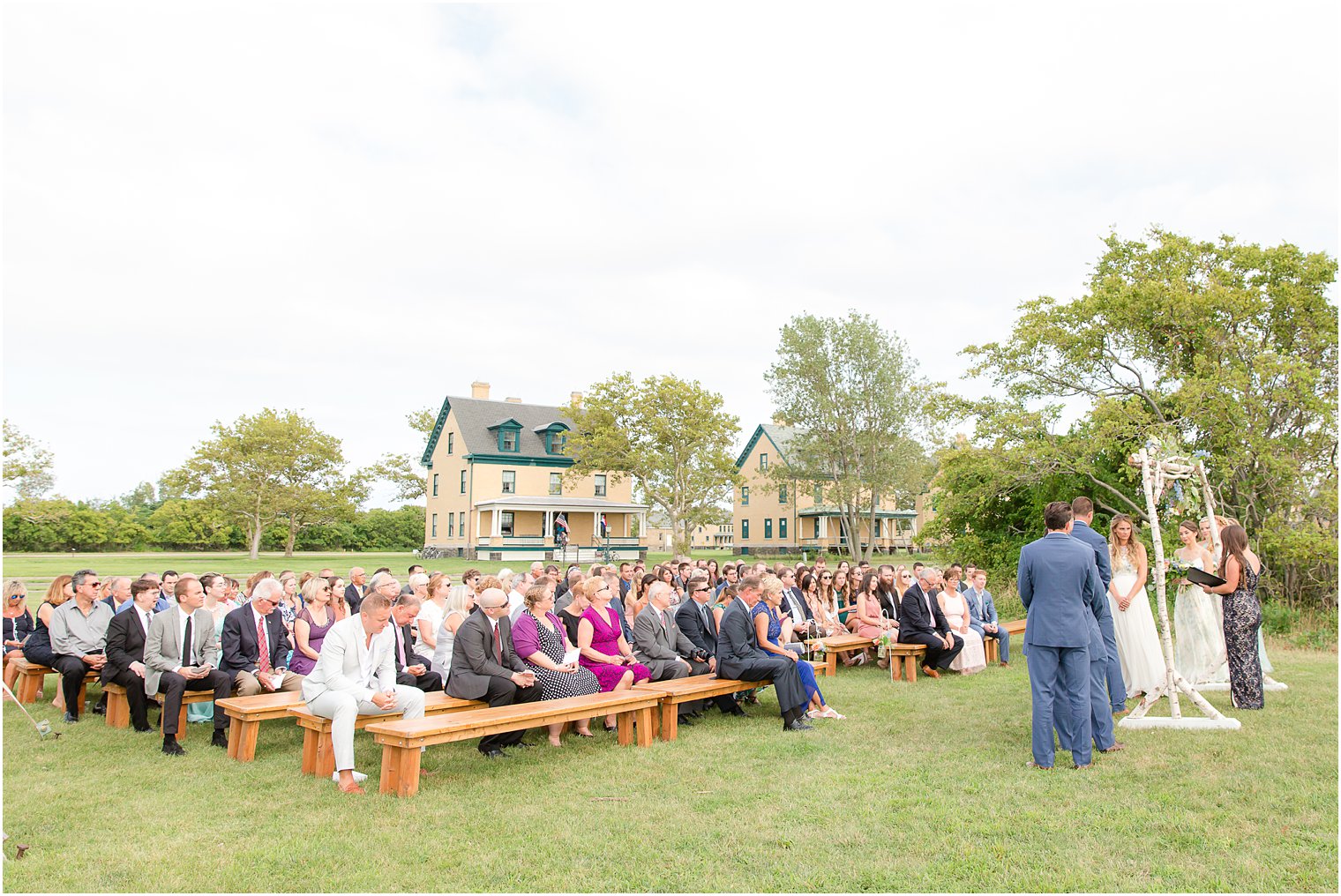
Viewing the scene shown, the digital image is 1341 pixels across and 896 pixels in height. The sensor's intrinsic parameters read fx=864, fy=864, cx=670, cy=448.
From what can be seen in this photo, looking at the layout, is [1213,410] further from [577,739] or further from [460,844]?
[460,844]

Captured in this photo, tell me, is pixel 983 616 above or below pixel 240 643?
below

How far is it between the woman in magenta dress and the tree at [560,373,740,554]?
29.5 metres

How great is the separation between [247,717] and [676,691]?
342cm

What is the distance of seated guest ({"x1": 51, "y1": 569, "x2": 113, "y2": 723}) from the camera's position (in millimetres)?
8258

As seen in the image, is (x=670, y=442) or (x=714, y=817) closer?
(x=714, y=817)

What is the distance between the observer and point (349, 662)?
6.51 m

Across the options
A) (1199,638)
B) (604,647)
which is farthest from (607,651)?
(1199,638)

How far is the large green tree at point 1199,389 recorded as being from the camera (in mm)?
15758

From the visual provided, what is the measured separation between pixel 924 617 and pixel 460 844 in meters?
7.45

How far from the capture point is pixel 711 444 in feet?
127

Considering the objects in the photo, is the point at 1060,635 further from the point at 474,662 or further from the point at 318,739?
the point at 318,739

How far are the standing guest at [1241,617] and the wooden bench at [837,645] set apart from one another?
4291 mm

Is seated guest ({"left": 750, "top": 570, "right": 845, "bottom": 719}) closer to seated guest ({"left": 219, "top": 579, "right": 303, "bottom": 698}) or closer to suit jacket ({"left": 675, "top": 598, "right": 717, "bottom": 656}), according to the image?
suit jacket ({"left": 675, "top": 598, "right": 717, "bottom": 656})

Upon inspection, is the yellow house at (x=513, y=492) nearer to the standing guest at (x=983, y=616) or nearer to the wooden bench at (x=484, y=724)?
the standing guest at (x=983, y=616)
